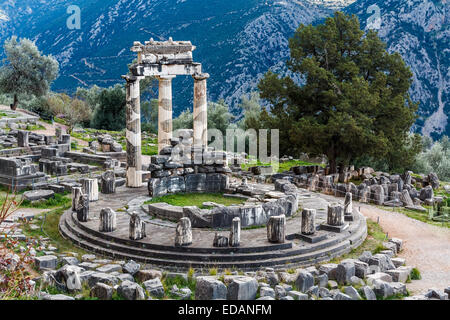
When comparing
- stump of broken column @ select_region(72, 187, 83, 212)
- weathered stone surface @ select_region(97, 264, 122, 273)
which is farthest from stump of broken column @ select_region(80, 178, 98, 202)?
weathered stone surface @ select_region(97, 264, 122, 273)

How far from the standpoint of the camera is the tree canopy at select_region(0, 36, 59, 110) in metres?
50.5

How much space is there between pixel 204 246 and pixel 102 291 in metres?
3.86

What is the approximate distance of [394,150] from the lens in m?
30.8

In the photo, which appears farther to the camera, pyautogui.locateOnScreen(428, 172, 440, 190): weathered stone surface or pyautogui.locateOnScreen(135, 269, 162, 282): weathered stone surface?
pyautogui.locateOnScreen(428, 172, 440, 190): weathered stone surface

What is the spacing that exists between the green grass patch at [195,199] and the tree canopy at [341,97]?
8655 millimetres

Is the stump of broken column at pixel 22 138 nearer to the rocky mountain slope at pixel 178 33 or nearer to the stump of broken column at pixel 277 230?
the stump of broken column at pixel 277 230

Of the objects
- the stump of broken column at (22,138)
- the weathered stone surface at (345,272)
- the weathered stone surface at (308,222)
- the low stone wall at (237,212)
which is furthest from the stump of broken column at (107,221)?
the stump of broken column at (22,138)

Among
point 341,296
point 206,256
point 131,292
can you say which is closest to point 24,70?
point 206,256

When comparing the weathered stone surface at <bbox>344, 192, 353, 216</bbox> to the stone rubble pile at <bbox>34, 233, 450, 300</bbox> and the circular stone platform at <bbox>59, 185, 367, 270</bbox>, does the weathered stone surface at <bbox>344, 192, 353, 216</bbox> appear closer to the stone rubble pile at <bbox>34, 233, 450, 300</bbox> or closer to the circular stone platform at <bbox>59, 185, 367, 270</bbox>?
the circular stone platform at <bbox>59, 185, 367, 270</bbox>

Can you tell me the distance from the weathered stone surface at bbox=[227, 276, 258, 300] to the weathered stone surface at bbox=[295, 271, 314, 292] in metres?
1.48

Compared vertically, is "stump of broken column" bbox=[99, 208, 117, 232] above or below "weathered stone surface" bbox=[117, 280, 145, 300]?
above

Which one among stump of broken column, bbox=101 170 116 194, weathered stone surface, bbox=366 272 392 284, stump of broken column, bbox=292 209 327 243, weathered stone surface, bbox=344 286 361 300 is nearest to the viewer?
weathered stone surface, bbox=344 286 361 300

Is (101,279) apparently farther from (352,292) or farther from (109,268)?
(352,292)

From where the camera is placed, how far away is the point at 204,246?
1525 centimetres
